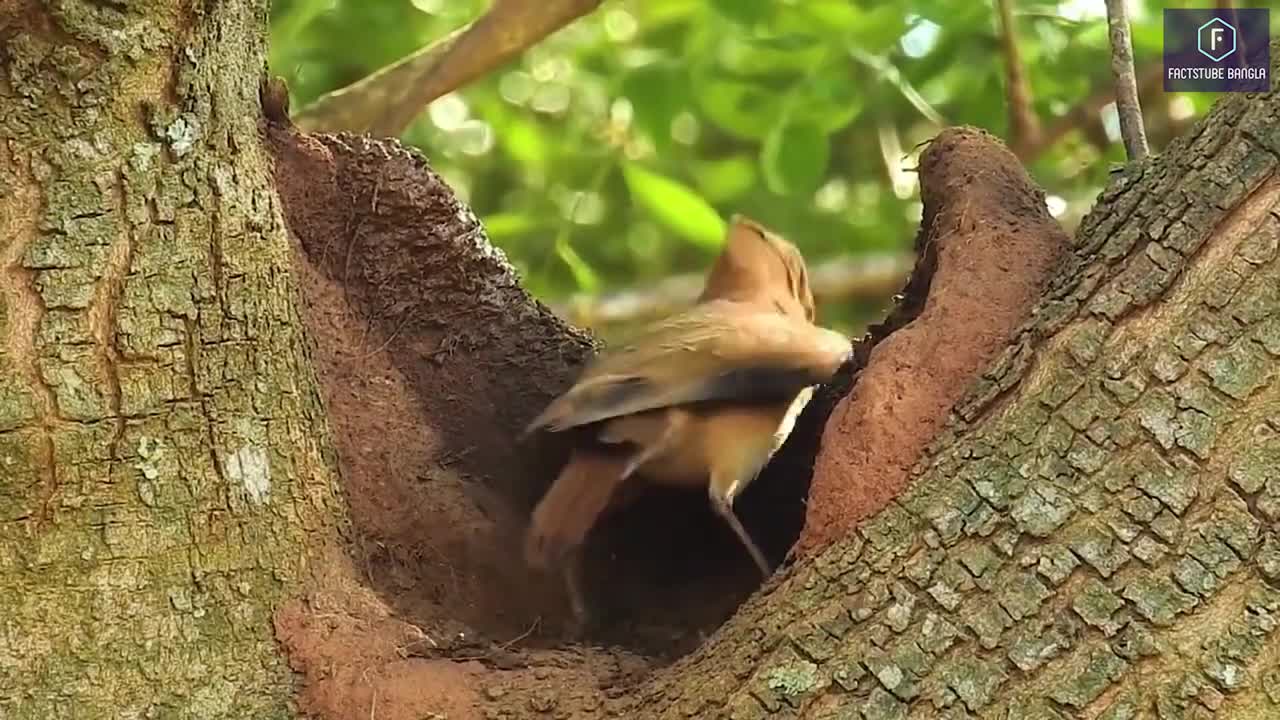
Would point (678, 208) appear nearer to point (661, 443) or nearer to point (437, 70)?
point (437, 70)

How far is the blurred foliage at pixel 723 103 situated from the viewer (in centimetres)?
369

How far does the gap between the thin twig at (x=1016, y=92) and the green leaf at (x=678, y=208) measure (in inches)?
29.5

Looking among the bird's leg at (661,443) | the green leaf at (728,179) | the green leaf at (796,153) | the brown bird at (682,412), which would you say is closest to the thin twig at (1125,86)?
the brown bird at (682,412)

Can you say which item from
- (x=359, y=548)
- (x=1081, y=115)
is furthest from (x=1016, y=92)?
(x=359, y=548)

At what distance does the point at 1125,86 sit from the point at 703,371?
2.47ft

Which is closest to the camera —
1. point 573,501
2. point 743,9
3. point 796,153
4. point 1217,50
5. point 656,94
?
Result: point 573,501

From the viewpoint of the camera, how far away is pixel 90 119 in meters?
2.03

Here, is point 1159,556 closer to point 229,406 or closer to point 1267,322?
point 1267,322

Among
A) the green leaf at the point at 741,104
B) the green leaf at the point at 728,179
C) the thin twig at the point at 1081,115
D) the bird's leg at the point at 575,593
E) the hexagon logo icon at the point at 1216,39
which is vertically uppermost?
the green leaf at the point at 728,179

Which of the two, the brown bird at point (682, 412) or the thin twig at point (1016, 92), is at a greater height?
the thin twig at point (1016, 92)

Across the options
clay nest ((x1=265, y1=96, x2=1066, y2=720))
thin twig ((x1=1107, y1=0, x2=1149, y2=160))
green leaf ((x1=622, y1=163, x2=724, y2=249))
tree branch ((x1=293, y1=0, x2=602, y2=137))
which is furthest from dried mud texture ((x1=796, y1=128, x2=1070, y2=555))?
green leaf ((x1=622, y1=163, x2=724, y2=249))

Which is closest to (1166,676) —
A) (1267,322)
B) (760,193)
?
(1267,322)

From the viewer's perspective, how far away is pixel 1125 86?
7.83 ft

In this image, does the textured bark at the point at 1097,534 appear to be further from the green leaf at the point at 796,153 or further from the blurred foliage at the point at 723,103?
the green leaf at the point at 796,153
